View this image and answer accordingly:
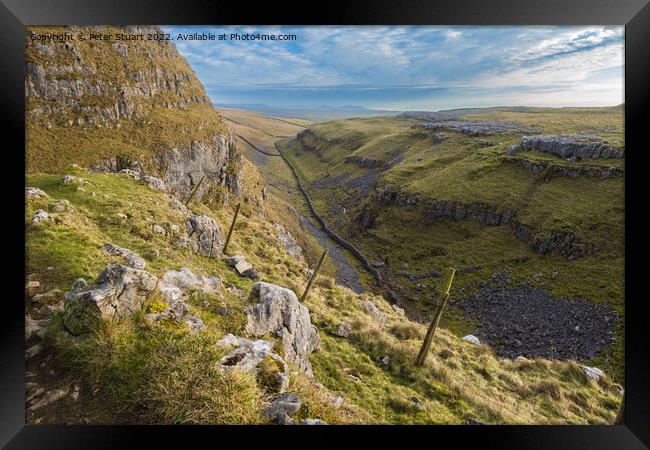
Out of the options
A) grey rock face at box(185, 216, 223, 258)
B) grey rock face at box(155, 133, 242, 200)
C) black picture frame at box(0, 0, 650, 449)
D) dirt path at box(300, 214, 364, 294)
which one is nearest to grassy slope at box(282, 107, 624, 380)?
dirt path at box(300, 214, 364, 294)

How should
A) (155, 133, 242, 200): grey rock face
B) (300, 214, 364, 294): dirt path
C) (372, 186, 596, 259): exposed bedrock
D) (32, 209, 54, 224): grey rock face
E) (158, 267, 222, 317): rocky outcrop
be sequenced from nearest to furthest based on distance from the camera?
(158, 267, 222, 317): rocky outcrop, (32, 209, 54, 224): grey rock face, (155, 133, 242, 200): grey rock face, (372, 186, 596, 259): exposed bedrock, (300, 214, 364, 294): dirt path

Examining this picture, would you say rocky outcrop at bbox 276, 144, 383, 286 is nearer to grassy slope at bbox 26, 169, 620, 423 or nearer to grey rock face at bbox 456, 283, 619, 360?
grey rock face at bbox 456, 283, 619, 360

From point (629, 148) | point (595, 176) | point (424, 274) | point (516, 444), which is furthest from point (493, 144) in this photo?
point (516, 444)

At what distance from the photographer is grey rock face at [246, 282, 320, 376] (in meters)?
7.93

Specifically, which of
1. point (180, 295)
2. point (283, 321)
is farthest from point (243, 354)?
point (180, 295)

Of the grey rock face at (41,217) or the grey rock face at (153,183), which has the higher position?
the grey rock face at (153,183)

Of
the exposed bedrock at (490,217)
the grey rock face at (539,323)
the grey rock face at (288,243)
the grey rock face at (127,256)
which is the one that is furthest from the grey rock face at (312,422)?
the exposed bedrock at (490,217)

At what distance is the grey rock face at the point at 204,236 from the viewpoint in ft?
46.6

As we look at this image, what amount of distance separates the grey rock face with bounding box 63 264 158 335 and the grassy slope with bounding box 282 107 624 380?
18.9 meters

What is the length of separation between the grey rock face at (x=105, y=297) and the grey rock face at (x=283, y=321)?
2440 millimetres

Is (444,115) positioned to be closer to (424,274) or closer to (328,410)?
(424,274)

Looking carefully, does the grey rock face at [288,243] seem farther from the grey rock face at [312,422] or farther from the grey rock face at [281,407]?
the grey rock face at [281,407]

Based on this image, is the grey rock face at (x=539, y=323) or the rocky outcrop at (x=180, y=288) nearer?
the rocky outcrop at (x=180, y=288)

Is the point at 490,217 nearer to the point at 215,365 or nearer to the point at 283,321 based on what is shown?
the point at 283,321
